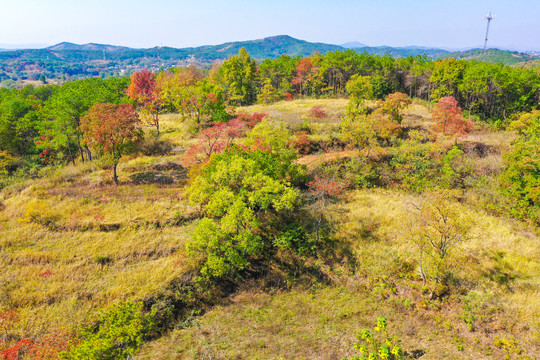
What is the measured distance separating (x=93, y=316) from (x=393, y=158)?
33.5 m

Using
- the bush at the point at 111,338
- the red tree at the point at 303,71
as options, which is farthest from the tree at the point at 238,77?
the bush at the point at 111,338

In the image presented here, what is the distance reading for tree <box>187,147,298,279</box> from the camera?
20.8 m

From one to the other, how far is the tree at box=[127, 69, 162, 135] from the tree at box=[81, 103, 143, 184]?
26.0 metres

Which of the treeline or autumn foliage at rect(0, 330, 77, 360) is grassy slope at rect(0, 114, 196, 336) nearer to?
autumn foliage at rect(0, 330, 77, 360)

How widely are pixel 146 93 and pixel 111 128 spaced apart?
3603 centimetres

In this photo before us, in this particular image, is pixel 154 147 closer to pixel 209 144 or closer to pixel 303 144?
pixel 209 144

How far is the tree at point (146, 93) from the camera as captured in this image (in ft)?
197

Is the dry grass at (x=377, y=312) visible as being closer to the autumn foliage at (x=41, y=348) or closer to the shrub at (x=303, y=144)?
the autumn foliage at (x=41, y=348)

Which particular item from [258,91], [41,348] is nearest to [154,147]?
[41,348]

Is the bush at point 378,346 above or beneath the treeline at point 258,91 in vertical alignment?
beneath

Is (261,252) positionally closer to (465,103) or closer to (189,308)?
(189,308)

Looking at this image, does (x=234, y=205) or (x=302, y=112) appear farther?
(x=302, y=112)

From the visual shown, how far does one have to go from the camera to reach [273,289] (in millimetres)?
21750

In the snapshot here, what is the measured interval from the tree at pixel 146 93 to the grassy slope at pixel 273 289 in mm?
33097
